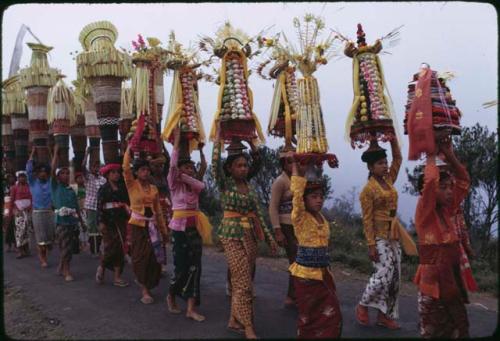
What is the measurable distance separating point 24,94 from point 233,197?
28.8 feet

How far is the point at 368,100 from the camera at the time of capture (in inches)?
206

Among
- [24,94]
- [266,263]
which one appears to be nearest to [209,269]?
[266,263]

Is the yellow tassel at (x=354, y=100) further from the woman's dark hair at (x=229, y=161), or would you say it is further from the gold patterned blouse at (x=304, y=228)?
the gold patterned blouse at (x=304, y=228)

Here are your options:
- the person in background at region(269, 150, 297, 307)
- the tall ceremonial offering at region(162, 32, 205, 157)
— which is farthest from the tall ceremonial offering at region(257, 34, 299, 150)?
the tall ceremonial offering at region(162, 32, 205, 157)

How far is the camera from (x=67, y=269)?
725 cm

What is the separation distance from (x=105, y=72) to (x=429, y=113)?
5734 mm

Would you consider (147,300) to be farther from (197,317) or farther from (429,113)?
(429,113)

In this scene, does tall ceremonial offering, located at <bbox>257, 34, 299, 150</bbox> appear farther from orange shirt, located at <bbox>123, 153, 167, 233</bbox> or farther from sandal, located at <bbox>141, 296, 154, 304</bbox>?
sandal, located at <bbox>141, 296, 154, 304</bbox>

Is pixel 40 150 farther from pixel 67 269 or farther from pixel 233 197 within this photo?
pixel 233 197

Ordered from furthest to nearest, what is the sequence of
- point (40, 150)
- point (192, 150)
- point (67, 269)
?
point (40, 150) < point (67, 269) < point (192, 150)

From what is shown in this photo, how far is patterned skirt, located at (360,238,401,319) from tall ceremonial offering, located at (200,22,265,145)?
183 centimetres

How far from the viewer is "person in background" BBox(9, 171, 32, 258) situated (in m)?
9.40

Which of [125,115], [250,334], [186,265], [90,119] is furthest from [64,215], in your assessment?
[250,334]

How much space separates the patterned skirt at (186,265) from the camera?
5.27 meters
